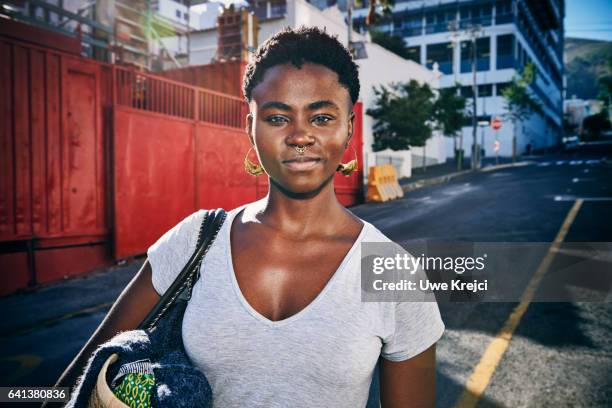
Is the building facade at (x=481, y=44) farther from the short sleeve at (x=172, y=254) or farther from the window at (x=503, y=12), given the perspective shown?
the short sleeve at (x=172, y=254)

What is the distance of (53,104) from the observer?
7.05 m

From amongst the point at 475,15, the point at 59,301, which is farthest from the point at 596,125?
the point at 59,301

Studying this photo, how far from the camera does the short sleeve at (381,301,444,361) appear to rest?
1.40 m

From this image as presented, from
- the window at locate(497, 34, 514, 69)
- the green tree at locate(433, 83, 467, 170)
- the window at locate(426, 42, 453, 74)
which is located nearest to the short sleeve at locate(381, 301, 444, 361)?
the green tree at locate(433, 83, 467, 170)

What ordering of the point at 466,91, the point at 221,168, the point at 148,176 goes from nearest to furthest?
the point at 148,176 → the point at 221,168 → the point at 466,91

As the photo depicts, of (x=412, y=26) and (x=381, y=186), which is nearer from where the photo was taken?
(x=381, y=186)

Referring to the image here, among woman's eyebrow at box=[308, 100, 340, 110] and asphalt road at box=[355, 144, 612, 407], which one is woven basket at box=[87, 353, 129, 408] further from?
asphalt road at box=[355, 144, 612, 407]

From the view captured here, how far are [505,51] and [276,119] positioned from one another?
57167 millimetres

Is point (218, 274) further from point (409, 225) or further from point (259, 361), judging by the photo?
point (409, 225)

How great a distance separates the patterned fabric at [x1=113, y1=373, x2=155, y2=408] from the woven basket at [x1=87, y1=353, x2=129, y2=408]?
0.02 m

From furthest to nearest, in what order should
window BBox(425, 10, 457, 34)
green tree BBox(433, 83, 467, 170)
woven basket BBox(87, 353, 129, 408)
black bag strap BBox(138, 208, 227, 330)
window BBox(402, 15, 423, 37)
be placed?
window BBox(402, 15, 423, 37) < window BBox(425, 10, 457, 34) < green tree BBox(433, 83, 467, 170) < black bag strap BBox(138, 208, 227, 330) < woven basket BBox(87, 353, 129, 408)

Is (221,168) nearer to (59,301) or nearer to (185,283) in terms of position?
(59,301)

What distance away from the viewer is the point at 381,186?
16.4 meters

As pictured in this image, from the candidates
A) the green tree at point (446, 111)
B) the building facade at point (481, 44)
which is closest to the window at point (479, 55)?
the building facade at point (481, 44)
